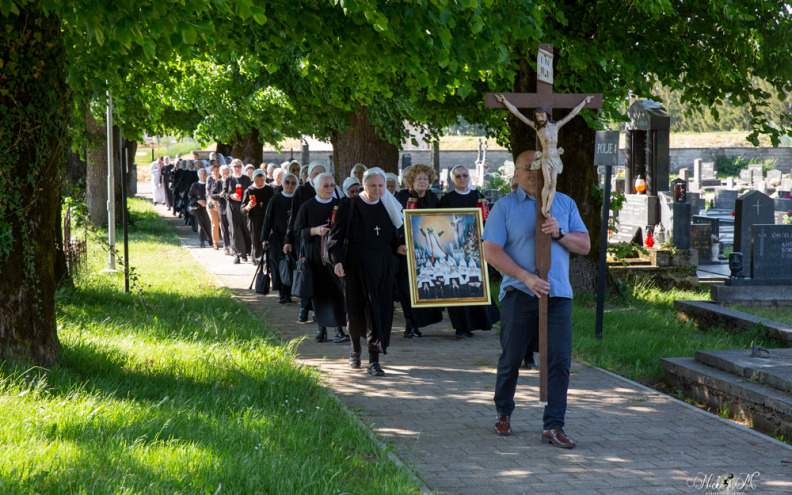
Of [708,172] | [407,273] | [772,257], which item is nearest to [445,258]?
[407,273]

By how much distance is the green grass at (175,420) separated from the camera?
15.3 feet

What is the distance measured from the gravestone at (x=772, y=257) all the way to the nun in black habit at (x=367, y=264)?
250 inches

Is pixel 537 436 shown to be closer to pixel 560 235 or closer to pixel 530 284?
pixel 530 284

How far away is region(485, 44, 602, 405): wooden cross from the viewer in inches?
224

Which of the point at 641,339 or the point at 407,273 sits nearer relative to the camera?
the point at 641,339

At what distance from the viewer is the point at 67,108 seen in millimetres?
6957

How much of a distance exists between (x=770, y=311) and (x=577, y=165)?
312 cm

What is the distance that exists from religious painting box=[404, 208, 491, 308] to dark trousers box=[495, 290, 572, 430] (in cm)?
359

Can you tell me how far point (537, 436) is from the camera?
6.07 metres

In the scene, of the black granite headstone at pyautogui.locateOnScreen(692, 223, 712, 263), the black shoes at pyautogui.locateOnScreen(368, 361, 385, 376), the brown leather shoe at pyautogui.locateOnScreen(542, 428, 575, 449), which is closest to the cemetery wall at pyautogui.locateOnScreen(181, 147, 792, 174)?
the black granite headstone at pyautogui.locateOnScreen(692, 223, 712, 263)

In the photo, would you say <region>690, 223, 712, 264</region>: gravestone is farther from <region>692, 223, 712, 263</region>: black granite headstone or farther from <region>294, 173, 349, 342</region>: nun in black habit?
<region>294, 173, 349, 342</region>: nun in black habit

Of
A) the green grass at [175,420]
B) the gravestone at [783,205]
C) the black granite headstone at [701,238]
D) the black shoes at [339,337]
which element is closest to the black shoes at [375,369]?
the green grass at [175,420]

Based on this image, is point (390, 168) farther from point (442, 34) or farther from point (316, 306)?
point (442, 34)

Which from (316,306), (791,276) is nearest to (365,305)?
(316,306)
